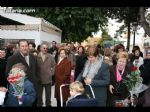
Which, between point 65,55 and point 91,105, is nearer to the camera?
point 91,105

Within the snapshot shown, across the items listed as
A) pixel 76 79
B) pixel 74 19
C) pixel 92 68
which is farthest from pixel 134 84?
pixel 74 19

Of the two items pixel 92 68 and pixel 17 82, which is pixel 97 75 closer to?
pixel 92 68

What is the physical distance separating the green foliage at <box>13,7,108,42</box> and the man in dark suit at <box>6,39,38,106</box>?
32115 mm

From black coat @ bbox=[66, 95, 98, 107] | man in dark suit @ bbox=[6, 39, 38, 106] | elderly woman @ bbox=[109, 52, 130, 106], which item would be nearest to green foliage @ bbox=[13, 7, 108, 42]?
man in dark suit @ bbox=[6, 39, 38, 106]

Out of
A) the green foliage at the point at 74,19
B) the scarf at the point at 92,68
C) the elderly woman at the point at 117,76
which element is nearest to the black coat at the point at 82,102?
the scarf at the point at 92,68

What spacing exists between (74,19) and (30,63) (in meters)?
33.6

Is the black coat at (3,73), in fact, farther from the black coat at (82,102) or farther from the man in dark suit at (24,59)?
the black coat at (82,102)

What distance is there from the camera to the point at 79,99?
8312 mm

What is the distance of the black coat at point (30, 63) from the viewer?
10883 mm

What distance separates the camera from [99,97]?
960cm

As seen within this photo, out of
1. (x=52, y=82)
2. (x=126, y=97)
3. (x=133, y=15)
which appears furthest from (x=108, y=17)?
(x=126, y=97)

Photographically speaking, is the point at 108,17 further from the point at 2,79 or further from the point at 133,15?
the point at 2,79
